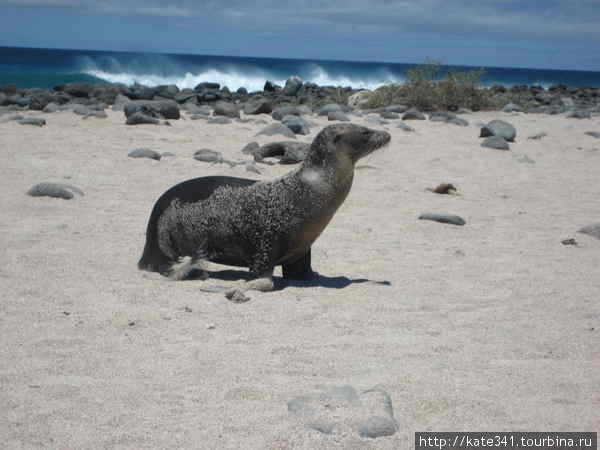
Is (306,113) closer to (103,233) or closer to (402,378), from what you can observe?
(103,233)

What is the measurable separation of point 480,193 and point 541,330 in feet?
17.7

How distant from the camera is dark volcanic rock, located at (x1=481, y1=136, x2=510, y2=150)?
1355 centimetres

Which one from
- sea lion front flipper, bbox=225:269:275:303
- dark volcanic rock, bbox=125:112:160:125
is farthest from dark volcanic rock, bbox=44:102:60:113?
sea lion front flipper, bbox=225:269:275:303

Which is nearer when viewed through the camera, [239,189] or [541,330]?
[541,330]

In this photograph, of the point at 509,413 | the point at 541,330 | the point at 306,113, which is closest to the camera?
the point at 509,413

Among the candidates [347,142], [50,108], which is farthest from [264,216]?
[50,108]

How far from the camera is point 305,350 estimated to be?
388 centimetres

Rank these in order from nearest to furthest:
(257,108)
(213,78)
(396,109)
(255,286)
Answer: (255,286) → (257,108) → (396,109) → (213,78)

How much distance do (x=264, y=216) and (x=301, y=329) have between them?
1.21 meters

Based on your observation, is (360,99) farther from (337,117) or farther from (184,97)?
(337,117)

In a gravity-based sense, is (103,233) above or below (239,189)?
below

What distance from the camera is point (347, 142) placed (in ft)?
17.3

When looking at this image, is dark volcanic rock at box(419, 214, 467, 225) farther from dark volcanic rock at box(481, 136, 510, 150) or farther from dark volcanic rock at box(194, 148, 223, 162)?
dark volcanic rock at box(481, 136, 510, 150)

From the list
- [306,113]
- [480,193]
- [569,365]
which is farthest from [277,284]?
[306,113]
